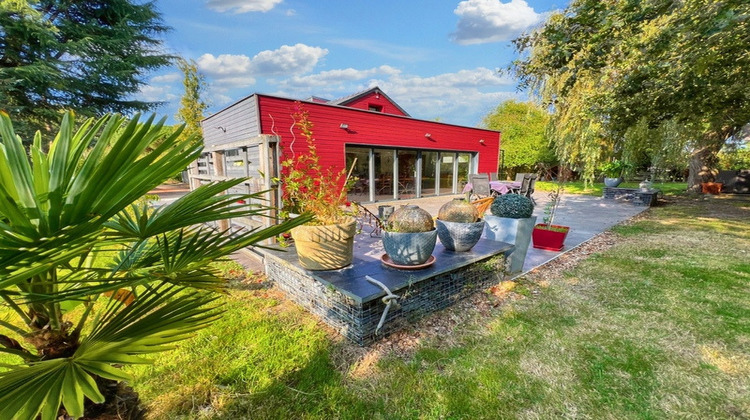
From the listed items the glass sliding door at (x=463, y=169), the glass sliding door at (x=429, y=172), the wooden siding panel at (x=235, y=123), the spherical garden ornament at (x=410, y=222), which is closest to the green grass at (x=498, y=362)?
the spherical garden ornament at (x=410, y=222)

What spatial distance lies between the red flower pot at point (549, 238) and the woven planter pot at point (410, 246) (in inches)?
106

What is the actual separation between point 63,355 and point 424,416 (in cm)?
157

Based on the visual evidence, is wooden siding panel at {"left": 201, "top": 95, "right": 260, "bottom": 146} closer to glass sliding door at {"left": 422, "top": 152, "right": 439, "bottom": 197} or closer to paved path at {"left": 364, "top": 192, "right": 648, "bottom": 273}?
paved path at {"left": 364, "top": 192, "right": 648, "bottom": 273}

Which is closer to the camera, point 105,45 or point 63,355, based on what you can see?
point 63,355

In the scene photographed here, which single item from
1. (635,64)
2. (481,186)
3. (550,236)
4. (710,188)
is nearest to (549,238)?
(550,236)

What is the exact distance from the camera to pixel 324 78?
38.8m

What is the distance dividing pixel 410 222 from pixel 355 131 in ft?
22.6

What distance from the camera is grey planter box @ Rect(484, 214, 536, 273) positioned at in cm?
346

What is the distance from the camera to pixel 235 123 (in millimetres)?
7789

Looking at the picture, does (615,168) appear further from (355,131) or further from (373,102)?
(373,102)

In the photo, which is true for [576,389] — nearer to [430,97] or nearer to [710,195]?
[710,195]

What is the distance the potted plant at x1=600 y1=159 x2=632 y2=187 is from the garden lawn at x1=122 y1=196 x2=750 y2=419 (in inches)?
351

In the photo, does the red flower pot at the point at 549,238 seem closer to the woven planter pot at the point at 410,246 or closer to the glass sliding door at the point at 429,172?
the woven planter pot at the point at 410,246

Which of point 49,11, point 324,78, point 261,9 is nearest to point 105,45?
point 49,11
